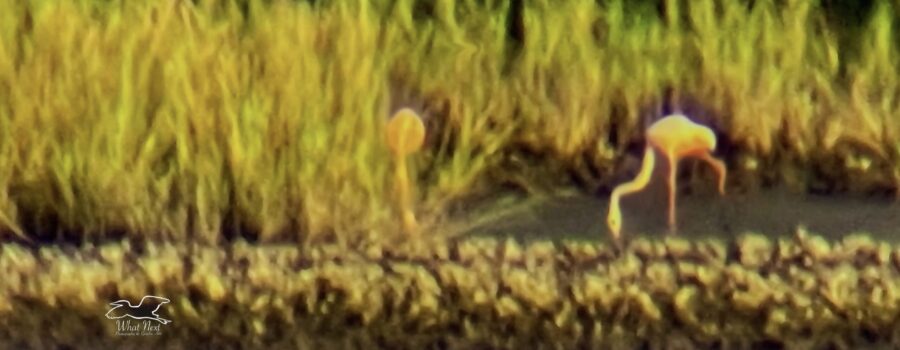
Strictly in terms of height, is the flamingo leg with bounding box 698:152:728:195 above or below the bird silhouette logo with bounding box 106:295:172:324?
above

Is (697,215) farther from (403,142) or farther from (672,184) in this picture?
(403,142)

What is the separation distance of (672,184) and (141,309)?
0.45m

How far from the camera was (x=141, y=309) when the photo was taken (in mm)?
810

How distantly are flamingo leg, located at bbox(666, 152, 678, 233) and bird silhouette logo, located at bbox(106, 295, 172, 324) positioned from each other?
0.42m

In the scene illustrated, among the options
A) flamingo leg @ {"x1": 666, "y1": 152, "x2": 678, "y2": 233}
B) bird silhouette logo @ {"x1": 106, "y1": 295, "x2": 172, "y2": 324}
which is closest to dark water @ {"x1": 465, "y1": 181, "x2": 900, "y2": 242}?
flamingo leg @ {"x1": 666, "y1": 152, "x2": 678, "y2": 233}

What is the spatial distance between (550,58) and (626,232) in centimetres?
16

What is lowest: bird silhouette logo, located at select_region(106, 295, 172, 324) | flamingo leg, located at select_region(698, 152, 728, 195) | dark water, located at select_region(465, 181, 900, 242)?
bird silhouette logo, located at select_region(106, 295, 172, 324)

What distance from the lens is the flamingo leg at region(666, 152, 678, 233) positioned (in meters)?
0.78

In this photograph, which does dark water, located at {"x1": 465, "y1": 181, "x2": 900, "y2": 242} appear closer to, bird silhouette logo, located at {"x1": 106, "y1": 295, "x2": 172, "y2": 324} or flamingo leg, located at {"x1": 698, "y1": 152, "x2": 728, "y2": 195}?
flamingo leg, located at {"x1": 698, "y1": 152, "x2": 728, "y2": 195}

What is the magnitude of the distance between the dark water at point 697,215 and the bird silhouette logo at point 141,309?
0.27 meters

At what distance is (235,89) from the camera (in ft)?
2.60

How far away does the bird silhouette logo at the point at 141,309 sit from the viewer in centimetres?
81

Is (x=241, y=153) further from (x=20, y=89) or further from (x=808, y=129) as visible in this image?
(x=808, y=129)

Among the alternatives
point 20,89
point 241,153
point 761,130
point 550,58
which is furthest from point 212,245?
point 761,130
